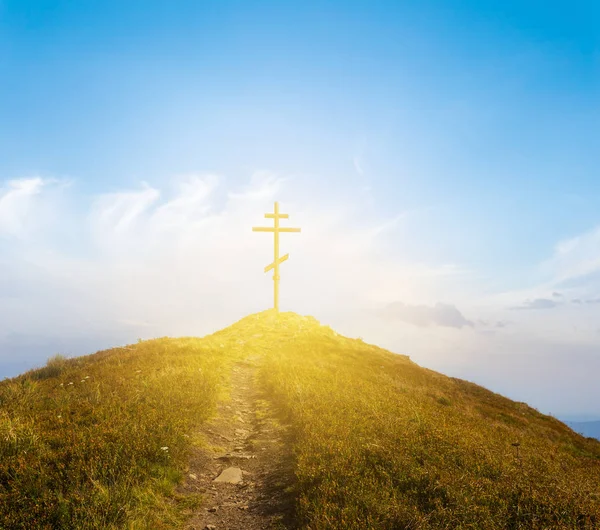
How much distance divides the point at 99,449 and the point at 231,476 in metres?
3.03

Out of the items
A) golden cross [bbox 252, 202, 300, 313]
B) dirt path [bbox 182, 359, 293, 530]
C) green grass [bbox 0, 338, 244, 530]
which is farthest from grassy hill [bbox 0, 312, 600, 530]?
golden cross [bbox 252, 202, 300, 313]

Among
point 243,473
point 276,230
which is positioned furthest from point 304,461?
point 276,230

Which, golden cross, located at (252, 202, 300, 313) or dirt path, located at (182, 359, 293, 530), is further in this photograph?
golden cross, located at (252, 202, 300, 313)

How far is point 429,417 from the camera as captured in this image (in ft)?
37.8

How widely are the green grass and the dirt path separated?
503mm

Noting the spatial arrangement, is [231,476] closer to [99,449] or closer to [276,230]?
[99,449]

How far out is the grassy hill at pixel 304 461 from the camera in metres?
6.24

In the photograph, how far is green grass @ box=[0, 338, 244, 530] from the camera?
248 inches

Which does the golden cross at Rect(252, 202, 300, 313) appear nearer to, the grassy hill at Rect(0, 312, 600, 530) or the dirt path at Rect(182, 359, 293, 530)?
the grassy hill at Rect(0, 312, 600, 530)

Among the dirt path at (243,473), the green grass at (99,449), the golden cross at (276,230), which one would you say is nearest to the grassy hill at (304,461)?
the green grass at (99,449)

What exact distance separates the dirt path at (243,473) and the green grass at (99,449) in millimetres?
503

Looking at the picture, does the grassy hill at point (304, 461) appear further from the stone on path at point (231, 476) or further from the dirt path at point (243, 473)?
the stone on path at point (231, 476)

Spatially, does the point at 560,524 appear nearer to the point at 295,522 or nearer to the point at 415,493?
the point at 415,493

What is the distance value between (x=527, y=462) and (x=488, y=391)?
65.4ft
